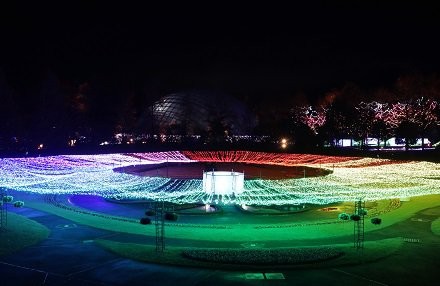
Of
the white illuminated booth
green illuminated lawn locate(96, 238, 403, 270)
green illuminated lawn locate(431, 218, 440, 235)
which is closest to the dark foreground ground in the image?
green illuminated lawn locate(96, 238, 403, 270)

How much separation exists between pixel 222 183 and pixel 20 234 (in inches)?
460

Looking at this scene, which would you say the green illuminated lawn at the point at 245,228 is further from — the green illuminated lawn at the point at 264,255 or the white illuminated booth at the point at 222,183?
the white illuminated booth at the point at 222,183

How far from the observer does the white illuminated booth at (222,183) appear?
29.1m

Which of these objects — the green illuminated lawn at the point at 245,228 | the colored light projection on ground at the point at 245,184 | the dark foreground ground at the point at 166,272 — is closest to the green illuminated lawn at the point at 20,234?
the dark foreground ground at the point at 166,272

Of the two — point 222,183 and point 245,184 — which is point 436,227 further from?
point 245,184

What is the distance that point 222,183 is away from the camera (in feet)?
95.9

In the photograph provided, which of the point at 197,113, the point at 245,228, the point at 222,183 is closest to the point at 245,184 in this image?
the point at 222,183

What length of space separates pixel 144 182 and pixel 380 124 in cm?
4839

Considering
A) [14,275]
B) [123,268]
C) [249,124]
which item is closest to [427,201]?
[123,268]

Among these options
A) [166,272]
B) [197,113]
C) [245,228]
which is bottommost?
[166,272]

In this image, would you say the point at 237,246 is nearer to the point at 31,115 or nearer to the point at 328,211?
the point at 328,211

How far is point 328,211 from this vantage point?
91.9ft

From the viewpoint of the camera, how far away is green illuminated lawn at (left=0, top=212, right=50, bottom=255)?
18.8 metres

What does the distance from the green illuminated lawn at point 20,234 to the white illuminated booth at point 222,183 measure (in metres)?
9.57
